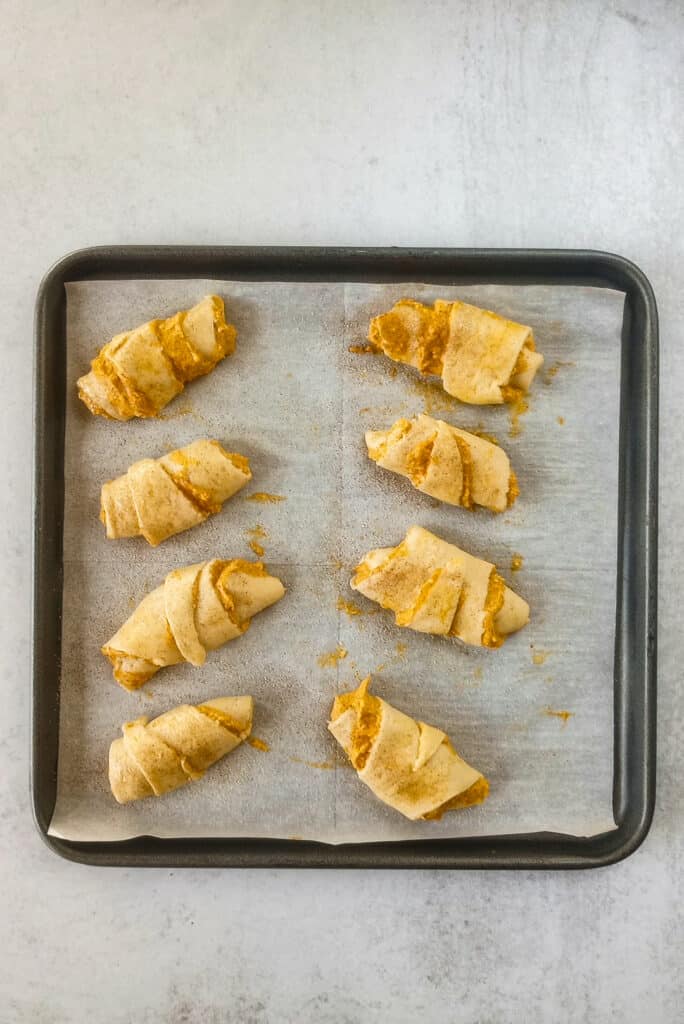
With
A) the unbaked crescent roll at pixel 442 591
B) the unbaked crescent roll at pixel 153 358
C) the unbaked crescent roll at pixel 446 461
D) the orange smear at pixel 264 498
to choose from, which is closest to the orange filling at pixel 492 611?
the unbaked crescent roll at pixel 442 591

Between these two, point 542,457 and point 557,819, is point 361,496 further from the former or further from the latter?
point 557,819

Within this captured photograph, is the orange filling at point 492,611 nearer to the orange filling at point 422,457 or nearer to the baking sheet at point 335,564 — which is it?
the baking sheet at point 335,564

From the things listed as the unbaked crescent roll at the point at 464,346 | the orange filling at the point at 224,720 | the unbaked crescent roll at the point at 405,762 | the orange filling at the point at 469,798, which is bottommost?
the orange filling at the point at 469,798

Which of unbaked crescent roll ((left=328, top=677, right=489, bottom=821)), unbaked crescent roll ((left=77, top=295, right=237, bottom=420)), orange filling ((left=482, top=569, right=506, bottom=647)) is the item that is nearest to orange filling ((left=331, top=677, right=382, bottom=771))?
unbaked crescent roll ((left=328, top=677, right=489, bottom=821))

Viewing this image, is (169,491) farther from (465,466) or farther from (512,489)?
(512,489)

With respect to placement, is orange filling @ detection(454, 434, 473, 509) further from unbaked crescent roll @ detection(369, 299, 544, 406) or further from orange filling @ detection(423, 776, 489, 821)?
orange filling @ detection(423, 776, 489, 821)

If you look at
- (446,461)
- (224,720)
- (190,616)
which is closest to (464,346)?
(446,461)

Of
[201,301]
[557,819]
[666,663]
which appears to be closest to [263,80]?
[201,301]
